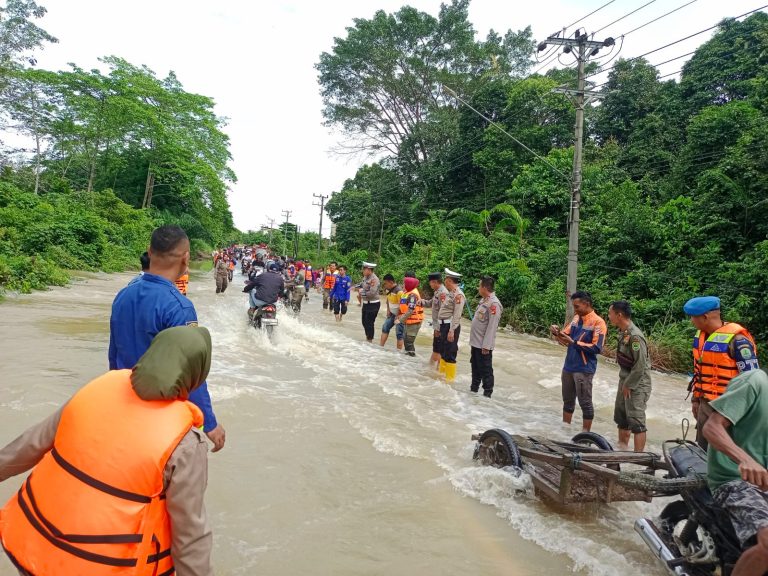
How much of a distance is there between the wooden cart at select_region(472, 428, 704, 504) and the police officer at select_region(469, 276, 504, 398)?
3166 millimetres

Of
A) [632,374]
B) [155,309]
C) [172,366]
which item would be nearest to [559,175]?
[632,374]

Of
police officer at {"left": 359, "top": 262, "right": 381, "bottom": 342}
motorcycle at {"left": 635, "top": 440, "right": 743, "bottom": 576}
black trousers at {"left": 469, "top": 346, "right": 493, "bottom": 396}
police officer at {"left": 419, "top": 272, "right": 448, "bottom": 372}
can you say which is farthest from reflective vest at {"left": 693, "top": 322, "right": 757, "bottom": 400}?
police officer at {"left": 359, "top": 262, "right": 381, "bottom": 342}

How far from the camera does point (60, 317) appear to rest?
11688mm

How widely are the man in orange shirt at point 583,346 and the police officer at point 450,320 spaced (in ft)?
7.28

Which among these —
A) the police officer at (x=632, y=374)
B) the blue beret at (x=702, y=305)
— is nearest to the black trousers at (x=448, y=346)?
the police officer at (x=632, y=374)

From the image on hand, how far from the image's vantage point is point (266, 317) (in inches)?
429

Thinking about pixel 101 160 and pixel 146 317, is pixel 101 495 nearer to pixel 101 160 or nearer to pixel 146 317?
pixel 146 317

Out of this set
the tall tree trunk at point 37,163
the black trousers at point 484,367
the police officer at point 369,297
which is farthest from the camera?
the tall tree trunk at point 37,163

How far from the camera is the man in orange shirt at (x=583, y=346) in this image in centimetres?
632

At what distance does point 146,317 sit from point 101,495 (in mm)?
1505

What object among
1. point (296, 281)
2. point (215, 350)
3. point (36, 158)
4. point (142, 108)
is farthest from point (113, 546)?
point (36, 158)

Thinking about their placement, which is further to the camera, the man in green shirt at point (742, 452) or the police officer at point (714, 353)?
the police officer at point (714, 353)

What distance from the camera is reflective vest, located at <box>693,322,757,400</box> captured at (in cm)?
440

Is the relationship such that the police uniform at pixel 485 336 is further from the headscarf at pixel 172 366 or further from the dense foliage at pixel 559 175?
the dense foliage at pixel 559 175
